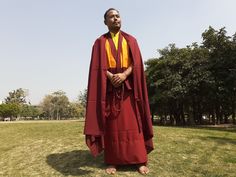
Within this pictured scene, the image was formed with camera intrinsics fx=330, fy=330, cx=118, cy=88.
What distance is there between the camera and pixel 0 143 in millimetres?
13109

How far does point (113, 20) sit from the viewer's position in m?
7.71

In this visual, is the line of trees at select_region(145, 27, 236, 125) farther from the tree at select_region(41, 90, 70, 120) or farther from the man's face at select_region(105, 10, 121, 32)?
the tree at select_region(41, 90, 70, 120)

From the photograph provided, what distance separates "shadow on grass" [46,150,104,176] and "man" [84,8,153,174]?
831mm

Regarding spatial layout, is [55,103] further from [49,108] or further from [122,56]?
[122,56]

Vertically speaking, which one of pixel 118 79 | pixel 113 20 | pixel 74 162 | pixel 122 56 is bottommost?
pixel 74 162

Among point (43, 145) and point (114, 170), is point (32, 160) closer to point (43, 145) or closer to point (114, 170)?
point (43, 145)

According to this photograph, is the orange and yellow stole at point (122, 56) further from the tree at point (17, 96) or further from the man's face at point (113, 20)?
the tree at point (17, 96)

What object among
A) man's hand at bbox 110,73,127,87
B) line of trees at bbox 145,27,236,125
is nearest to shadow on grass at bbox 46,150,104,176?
man's hand at bbox 110,73,127,87

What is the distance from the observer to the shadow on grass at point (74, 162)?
7998 millimetres

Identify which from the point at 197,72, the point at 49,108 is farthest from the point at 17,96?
the point at 197,72

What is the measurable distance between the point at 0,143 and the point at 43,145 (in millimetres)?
2851

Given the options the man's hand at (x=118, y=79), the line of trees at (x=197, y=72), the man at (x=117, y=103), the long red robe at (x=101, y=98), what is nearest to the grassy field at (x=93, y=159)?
the man at (x=117, y=103)

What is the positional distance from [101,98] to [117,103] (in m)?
0.41

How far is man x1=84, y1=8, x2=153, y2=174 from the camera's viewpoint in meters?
7.34
